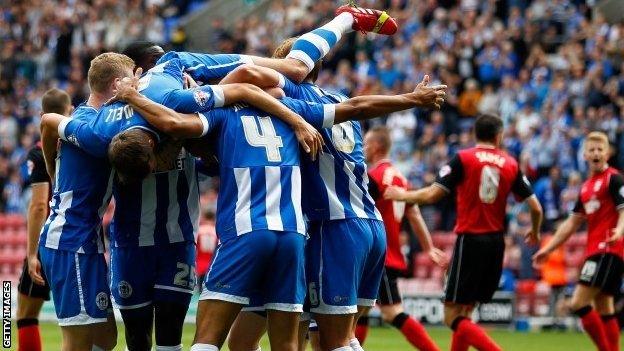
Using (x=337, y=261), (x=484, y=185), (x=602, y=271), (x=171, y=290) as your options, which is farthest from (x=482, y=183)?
(x=171, y=290)

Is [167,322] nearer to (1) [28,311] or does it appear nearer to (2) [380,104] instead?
(2) [380,104]

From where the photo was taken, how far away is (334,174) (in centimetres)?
823

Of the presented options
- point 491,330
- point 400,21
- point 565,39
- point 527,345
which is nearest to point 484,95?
point 565,39

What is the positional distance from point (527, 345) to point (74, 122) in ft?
30.9

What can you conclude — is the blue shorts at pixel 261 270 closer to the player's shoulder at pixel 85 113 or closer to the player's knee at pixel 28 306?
the player's shoulder at pixel 85 113

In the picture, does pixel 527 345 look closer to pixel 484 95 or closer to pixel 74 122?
pixel 484 95

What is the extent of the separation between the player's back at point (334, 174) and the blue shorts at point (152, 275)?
0.91 meters

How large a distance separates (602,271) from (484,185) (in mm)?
1677

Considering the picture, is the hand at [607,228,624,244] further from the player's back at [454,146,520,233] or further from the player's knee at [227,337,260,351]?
the player's knee at [227,337,260,351]

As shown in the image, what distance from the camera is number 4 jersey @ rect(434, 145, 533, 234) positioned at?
11.9 metres

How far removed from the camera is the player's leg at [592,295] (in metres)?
12.4

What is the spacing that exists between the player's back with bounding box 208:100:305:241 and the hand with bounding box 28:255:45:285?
269 centimetres

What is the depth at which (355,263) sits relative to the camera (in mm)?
8117

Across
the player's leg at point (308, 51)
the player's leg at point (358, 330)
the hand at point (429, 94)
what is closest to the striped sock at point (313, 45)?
the player's leg at point (308, 51)
